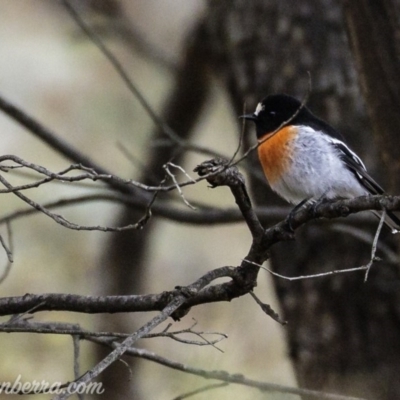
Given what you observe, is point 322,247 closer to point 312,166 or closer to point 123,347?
point 312,166

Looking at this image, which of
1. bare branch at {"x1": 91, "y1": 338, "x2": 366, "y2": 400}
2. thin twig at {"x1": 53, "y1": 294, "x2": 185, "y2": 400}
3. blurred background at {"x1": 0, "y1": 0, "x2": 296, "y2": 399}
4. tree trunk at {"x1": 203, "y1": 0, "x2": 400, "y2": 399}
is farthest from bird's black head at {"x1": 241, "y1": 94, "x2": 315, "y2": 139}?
thin twig at {"x1": 53, "y1": 294, "x2": 185, "y2": 400}

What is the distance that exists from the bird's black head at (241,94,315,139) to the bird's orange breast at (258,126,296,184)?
0.26 metres

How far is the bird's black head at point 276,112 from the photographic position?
502 cm

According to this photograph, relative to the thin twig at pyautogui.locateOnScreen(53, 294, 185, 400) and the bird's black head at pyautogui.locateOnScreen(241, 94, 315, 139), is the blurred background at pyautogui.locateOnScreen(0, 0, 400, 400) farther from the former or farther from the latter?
the thin twig at pyautogui.locateOnScreen(53, 294, 185, 400)

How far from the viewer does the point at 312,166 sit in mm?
4609

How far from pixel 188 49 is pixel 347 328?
3.21m

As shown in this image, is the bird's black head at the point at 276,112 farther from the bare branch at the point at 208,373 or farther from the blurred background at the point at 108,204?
the blurred background at the point at 108,204

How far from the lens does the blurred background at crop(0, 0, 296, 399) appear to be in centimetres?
752

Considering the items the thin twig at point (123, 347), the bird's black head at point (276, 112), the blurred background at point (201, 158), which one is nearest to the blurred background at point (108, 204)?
the blurred background at point (201, 158)

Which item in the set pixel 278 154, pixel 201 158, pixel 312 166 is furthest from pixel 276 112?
pixel 201 158

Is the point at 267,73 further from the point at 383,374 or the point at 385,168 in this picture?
the point at 383,374

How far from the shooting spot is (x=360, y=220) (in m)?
5.23

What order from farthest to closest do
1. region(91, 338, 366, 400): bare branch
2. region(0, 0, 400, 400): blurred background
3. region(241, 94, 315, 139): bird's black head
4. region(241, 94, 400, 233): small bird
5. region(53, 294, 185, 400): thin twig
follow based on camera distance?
1. region(0, 0, 400, 400): blurred background
2. region(241, 94, 315, 139): bird's black head
3. region(241, 94, 400, 233): small bird
4. region(91, 338, 366, 400): bare branch
5. region(53, 294, 185, 400): thin twig

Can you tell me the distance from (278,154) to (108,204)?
455 centimetres
